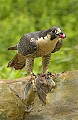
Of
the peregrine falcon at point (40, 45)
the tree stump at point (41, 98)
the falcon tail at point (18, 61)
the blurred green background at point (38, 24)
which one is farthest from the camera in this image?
the blurred green background at point (38, 24)

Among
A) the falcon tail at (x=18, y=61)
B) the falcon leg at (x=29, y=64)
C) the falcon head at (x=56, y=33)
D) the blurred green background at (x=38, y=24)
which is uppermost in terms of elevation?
the blurred green background at (x=38, y=24)

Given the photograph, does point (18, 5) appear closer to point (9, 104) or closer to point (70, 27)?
point (70, 27)

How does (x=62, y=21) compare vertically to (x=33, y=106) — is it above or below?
above

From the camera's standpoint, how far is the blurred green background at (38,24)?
868 cm

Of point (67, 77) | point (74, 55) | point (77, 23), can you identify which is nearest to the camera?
point (67, 77)

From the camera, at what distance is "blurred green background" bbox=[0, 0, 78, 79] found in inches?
342

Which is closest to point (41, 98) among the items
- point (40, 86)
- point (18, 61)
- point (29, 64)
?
point (40, 86)

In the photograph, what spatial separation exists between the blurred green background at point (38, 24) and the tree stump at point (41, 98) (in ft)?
5.78

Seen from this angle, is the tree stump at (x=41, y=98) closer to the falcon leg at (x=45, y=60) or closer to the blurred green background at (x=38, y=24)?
the falcon leg at (x=45, y=60)

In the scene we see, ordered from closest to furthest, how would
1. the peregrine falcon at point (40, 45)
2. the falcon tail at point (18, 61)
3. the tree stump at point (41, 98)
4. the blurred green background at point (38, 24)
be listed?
the tree stump at point (41, 98) → the peregrine falcon at point (40, 45) → the falcon tail at point (18, 61) → the blurred green background at point (38, 24)

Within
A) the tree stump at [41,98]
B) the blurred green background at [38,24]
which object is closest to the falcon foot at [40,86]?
the tree stump at [41,98]

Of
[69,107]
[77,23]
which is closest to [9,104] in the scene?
[69,107]

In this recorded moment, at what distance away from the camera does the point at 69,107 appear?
234 inches

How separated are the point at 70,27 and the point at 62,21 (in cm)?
72
